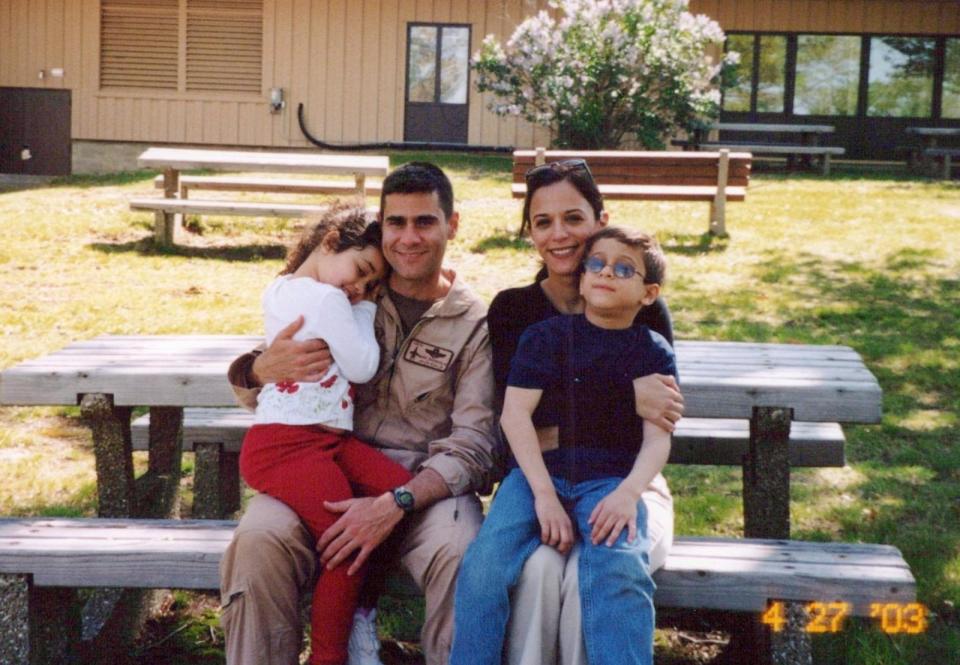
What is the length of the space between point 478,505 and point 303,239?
0.96 m

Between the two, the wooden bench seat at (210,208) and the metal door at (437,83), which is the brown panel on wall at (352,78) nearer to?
the metal door at (437,83)

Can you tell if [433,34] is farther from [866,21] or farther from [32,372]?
[32,372]

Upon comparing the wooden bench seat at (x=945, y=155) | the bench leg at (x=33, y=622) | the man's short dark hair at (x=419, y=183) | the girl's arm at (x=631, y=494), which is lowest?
the bench leg at (x=33, y=622)

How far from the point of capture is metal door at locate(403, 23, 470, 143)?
19719mm

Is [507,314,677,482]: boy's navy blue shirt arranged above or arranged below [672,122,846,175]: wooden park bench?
below

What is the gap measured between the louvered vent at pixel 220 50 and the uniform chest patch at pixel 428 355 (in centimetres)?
1693

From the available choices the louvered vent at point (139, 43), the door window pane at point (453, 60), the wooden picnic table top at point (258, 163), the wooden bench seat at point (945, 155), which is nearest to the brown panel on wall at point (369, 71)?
the door window pane at point (453, 60)

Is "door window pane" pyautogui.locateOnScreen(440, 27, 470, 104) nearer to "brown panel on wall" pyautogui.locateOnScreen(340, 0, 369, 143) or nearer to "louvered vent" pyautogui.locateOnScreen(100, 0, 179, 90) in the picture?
"brown panel on wall" pyautogui.locateOnScreen(340, 0, 369, 143)

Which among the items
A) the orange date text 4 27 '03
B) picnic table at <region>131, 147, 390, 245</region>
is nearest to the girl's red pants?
the orange date text 4 27 '03

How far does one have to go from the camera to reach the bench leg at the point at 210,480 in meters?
4.59

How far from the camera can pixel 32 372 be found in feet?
12.7

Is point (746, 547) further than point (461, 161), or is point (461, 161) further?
point (461, 161)

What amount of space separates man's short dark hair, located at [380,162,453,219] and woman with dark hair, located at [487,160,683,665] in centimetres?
25

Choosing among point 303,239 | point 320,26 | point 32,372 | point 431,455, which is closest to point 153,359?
point 32,372
